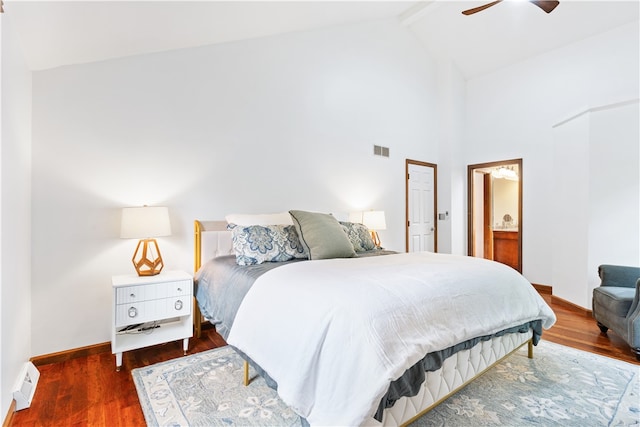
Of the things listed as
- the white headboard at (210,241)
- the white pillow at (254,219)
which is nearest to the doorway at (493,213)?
the white pillow at (254,219)

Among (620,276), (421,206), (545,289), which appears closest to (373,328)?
(620,276)

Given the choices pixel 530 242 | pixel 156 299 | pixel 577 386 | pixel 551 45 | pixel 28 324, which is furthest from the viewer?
pixel 530 242

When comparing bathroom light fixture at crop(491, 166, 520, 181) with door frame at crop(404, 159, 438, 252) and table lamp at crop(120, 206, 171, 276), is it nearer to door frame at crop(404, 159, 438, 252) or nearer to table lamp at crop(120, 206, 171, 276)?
door frame at crop(404, 159, 438, 252)

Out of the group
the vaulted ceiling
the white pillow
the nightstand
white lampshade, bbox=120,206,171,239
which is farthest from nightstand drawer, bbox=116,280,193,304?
the vaulted ceiling

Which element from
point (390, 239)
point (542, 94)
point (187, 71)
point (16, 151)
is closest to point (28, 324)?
point (16, 151)

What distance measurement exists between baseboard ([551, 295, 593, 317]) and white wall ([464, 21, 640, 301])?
4.2 inches

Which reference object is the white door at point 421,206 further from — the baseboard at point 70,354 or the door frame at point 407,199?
the baseboard at point 70,354

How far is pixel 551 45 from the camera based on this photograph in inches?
182

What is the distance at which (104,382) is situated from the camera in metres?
2.09

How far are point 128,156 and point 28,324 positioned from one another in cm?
142

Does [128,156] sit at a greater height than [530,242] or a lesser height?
greater

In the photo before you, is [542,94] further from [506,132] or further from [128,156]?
[128,156]

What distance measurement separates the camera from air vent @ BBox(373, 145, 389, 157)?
462 centimetres

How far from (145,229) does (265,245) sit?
92cm
